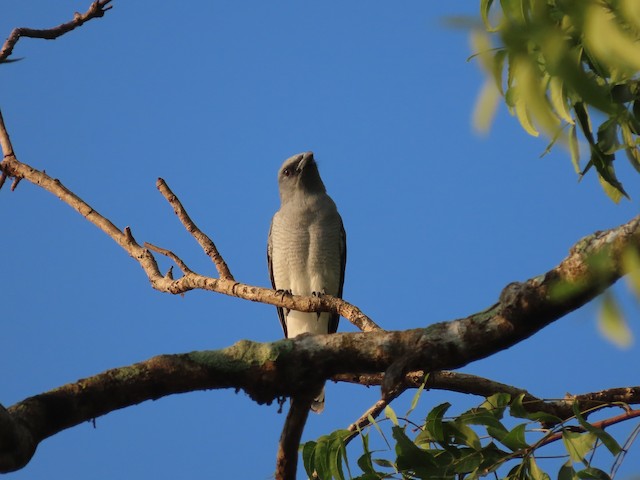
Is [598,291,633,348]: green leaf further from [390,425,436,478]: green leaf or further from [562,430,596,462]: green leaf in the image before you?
[390,425,436,478]: green leaf

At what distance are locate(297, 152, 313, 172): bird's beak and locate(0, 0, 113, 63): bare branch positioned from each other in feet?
16.1

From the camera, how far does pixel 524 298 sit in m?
2.42

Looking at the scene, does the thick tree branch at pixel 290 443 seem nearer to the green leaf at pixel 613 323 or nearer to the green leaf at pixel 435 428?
the green leaf at pixel 435 428

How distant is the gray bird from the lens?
913cm

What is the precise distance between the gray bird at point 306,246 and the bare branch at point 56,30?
4587mm

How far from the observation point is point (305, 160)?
981cm

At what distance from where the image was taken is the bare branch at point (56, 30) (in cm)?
448

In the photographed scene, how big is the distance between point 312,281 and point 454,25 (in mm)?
7758

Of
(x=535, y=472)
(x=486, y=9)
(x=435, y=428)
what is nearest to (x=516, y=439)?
(x=535, y=472)

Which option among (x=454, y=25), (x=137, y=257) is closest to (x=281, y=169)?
(x=137, y=257)

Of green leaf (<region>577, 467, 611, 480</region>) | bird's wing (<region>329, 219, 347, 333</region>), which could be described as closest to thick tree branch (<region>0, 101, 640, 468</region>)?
green leaf (<region>577, 467, 611, 480</region>)

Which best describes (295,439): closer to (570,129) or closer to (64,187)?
(570,129)

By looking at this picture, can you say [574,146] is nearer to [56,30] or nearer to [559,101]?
[559,101]

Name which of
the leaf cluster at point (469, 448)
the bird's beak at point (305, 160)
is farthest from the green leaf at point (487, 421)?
the bird's beak at point (305, 160)
